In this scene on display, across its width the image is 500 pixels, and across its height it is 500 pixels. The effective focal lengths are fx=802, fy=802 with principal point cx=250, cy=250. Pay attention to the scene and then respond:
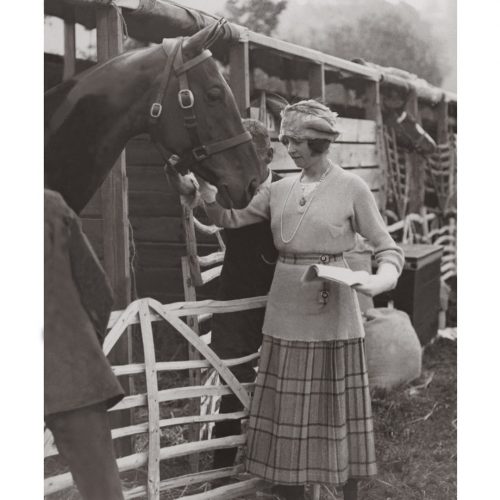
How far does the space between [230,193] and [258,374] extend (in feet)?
2.61

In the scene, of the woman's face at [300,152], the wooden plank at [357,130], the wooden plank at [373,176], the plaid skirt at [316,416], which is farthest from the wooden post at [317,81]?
the plaid skirt at [316,416]

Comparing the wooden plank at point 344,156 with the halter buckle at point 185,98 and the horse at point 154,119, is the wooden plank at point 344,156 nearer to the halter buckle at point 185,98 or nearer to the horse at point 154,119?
the horse at point 154,119

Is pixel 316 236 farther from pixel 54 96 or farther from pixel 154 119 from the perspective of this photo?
pixel 54 96

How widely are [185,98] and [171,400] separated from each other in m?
1.19

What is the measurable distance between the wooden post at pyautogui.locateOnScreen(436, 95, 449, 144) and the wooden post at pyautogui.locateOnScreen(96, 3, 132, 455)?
191cm

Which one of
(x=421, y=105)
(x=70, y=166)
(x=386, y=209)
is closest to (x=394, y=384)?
(x=386, y=209)

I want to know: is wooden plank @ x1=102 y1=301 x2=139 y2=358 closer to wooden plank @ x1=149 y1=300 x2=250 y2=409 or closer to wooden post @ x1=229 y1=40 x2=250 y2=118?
wooden plank @ x1=149 y1=300 x2=250 y2=409

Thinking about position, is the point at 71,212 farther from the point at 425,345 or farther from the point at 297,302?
the point at 425,345

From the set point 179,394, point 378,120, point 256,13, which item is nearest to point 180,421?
point 179,394

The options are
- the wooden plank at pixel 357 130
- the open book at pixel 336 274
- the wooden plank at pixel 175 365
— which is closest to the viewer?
the wooden plank at pixel 175 365

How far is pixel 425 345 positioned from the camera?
14.6 feet

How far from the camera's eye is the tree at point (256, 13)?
3.09 metres

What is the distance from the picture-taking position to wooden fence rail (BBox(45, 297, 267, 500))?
2871 mm

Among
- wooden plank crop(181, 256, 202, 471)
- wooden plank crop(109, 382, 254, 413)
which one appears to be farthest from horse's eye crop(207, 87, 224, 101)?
wooden plank crop(109, 382, 254, 413)
